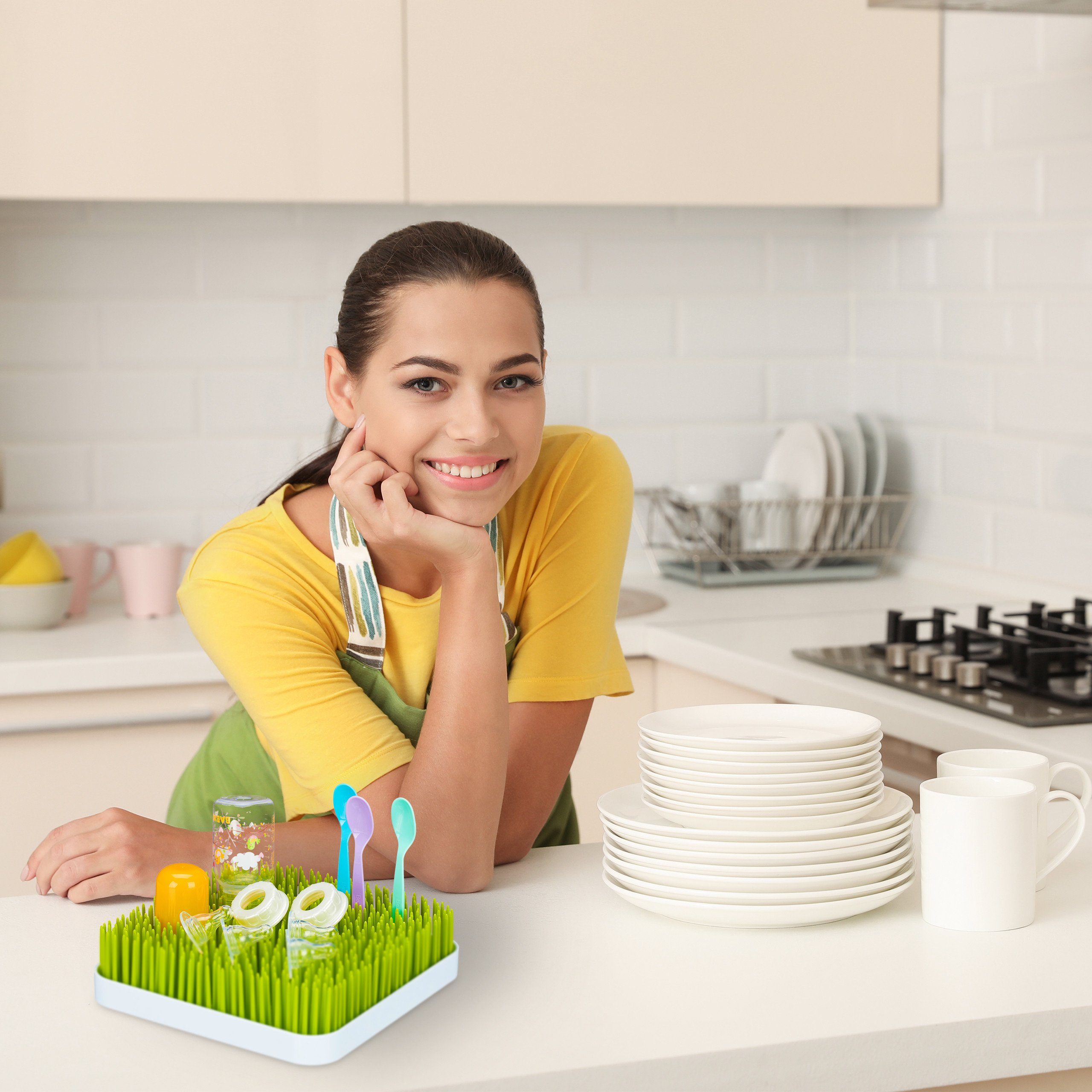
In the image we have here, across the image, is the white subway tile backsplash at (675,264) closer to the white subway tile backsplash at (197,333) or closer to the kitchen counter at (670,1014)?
the white subway tile backsplash at (197,333)

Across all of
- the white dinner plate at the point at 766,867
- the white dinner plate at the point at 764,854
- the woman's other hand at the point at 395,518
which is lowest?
the white dinner plate at the point at 766,867

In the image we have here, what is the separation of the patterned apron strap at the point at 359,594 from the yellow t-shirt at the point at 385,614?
0.01 meters

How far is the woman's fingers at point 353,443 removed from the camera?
1.36 metres

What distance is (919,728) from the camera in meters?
1.77

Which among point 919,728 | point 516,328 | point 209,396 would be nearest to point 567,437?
point 516,328

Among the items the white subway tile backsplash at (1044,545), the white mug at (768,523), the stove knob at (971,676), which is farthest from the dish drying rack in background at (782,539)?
the stove knob at (971,676)

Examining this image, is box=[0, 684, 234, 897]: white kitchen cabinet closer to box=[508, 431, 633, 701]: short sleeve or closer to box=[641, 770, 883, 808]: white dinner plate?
box=[508, 431, 633, 701]: short sleeve

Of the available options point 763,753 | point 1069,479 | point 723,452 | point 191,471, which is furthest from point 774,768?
point 723,452

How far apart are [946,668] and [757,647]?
0.38m

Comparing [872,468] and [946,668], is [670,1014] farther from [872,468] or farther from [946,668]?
[872,468]

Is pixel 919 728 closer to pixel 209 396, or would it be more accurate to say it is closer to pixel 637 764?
pixel 637 764

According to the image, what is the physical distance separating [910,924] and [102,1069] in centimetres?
56

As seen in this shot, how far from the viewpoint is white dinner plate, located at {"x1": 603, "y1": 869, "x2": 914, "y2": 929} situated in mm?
1004

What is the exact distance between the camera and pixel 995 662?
6.41 feet
